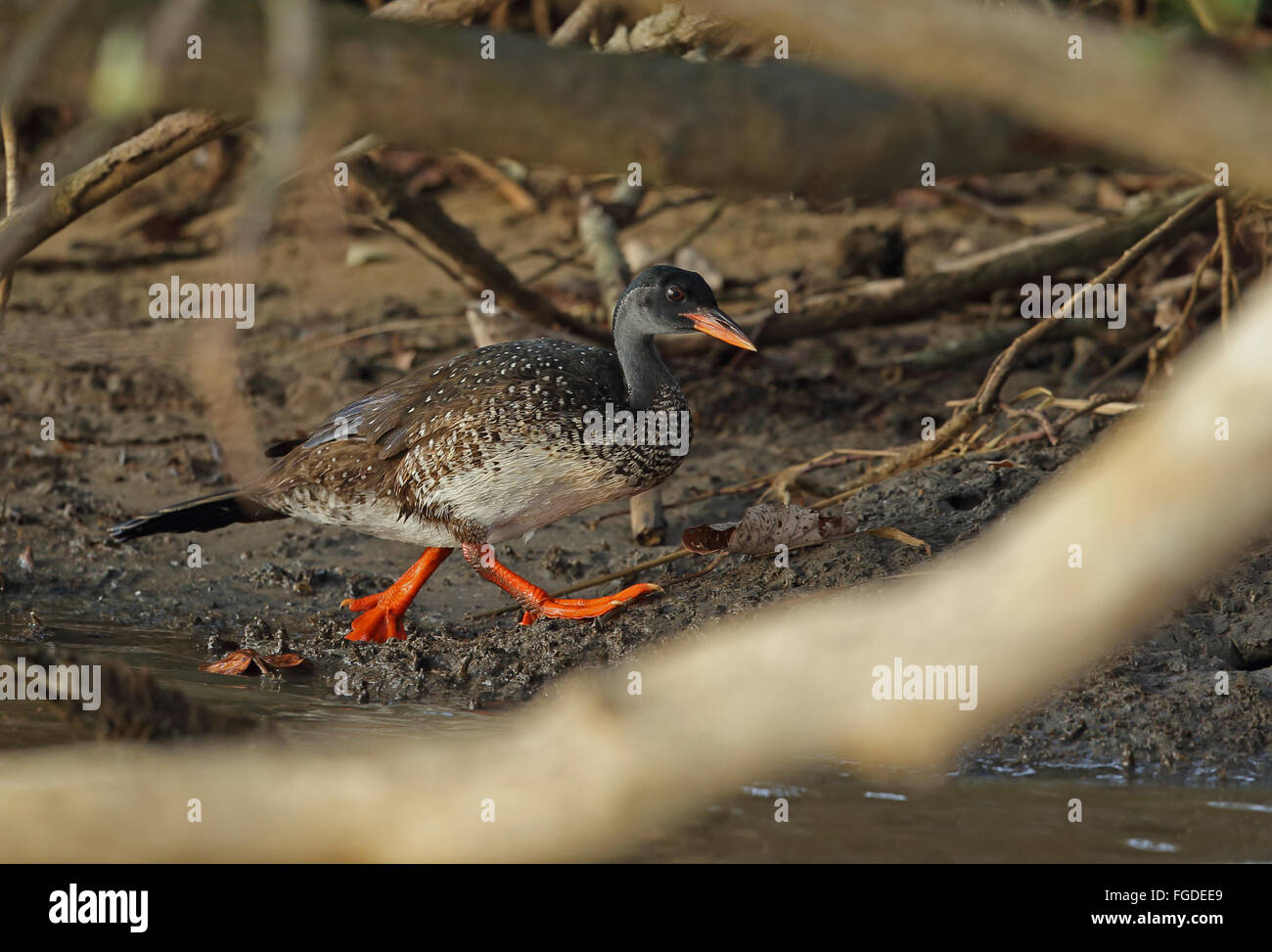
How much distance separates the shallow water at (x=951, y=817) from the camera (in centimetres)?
364

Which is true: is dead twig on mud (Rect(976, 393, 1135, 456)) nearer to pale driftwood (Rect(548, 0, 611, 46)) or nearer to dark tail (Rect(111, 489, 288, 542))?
pale driftwood (Rect(548, 0, 611, 46))

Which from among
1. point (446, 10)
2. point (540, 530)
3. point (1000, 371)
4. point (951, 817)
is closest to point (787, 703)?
point (951, 817)

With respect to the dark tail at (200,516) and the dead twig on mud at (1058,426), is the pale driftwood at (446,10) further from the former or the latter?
the dead twig on mud at (1058,426)

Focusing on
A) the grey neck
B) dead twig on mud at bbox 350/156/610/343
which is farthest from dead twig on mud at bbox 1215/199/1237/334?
dead twig on mud at bbox 350/156/610/343

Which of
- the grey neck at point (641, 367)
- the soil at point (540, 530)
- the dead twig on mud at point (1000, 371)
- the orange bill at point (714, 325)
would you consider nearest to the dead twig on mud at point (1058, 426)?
the soil at point (540, 530)

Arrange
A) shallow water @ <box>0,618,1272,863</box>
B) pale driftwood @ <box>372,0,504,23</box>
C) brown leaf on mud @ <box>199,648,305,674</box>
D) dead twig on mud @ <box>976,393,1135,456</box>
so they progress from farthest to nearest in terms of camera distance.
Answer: dead twig on mud @ <box>976,393,1135,456</box> → brown leaf on mud @ <box>199,648,305,674</box> → pale driftwood @ <box>372,0,504,23</box> → shallow water @ <box>0,618,1272,863</box>

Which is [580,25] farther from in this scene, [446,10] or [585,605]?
[585,605]

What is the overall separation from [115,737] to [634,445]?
2704 millimetres

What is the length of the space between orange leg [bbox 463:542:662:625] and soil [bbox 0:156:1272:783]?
52 millimetres

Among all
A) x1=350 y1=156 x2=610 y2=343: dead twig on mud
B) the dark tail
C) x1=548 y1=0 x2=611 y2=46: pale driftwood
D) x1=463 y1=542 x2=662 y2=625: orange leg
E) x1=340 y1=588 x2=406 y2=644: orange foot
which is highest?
x1=548 y1=0 x2=611 y2=46: pale driftwood

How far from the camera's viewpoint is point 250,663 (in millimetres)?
5301

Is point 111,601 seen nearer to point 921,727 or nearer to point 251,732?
point 251,732

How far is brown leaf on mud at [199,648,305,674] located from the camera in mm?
5285

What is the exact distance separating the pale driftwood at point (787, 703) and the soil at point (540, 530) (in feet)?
2.60
